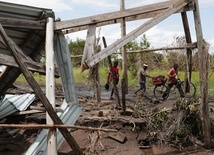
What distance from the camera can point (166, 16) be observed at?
6445mm

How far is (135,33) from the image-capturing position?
20.3 feet

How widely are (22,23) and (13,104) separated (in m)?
4.04

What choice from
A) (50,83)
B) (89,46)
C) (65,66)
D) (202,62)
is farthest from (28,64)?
(202,62)

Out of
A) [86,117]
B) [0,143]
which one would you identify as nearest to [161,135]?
[86,117]

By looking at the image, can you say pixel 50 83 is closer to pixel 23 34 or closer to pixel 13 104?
pixel 23 34

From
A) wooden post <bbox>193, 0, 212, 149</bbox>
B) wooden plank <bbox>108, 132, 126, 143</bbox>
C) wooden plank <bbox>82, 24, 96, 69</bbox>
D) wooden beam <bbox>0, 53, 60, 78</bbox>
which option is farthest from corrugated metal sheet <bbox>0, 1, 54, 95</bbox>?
wooden post <bbox>193, 0, 212, 149</bbox>

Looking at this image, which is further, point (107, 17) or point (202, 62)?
point (202, 62)

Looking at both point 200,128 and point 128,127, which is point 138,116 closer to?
point 128,127

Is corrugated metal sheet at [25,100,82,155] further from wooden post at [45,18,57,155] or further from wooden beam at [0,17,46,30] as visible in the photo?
wooden beam at [0,17,46,30]

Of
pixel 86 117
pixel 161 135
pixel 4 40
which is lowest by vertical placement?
pixel 161 135

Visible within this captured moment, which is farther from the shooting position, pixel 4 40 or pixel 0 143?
pixel 0 143

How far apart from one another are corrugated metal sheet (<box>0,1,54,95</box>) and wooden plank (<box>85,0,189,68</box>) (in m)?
1.17

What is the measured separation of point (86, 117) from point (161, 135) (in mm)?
2067

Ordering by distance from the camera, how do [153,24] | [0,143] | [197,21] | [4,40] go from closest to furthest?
[4,40], [153,24], [197,21], [0,143]
